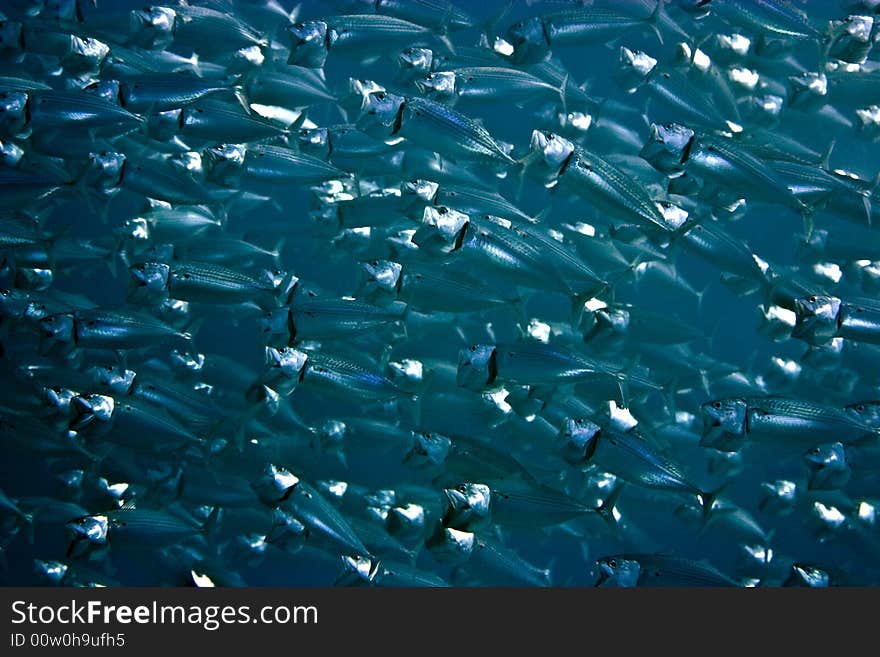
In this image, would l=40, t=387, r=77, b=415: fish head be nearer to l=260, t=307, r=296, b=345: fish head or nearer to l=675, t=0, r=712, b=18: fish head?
l=260, t=307, r=296, b=345: fish head

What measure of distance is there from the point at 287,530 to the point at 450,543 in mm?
981

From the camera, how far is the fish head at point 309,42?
154 inches

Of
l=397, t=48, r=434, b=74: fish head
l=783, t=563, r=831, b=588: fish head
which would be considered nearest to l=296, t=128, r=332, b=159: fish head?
l=397, t=48, r=434, b=74: fish head

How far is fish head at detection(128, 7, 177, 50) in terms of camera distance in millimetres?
3947

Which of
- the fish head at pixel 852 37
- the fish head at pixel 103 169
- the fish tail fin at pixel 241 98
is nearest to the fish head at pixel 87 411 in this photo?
the fish head at pixel 103 169

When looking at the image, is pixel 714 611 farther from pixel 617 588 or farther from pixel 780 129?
pixel 780 129

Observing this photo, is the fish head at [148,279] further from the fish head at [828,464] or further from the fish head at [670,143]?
the fish head at [828,464]

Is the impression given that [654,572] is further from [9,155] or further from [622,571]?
[9,155]

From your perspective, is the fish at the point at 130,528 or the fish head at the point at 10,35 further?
the fish head at the point at 10,35

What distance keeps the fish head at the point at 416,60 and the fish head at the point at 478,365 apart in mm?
1674

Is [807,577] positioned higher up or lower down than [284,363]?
lower down

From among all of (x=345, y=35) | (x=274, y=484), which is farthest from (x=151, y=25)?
(x=274, y=484)

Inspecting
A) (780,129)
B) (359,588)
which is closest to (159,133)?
(359,588)

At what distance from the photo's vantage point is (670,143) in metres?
3.42
